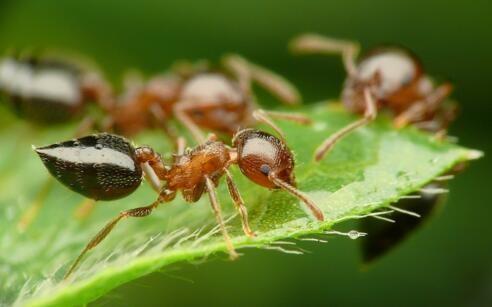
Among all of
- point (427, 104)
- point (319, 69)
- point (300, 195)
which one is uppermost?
point (319, 69)

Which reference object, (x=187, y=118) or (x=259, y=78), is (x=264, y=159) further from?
(x=259, y=78)

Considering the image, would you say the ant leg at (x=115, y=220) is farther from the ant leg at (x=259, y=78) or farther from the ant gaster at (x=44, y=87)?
the ant gaster at (x=44, y=87)

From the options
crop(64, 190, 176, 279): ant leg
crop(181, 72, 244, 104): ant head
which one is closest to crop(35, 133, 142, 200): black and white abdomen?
crop(64, 190, 176, 279): ant leg

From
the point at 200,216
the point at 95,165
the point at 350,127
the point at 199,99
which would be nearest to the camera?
the point at 95,165

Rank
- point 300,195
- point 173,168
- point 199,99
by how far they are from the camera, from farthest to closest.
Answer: point 199,99 → point 173,168 → point 300,195

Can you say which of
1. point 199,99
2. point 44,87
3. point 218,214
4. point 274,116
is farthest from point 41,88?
point 218,214

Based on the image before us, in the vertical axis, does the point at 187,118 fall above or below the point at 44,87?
below
